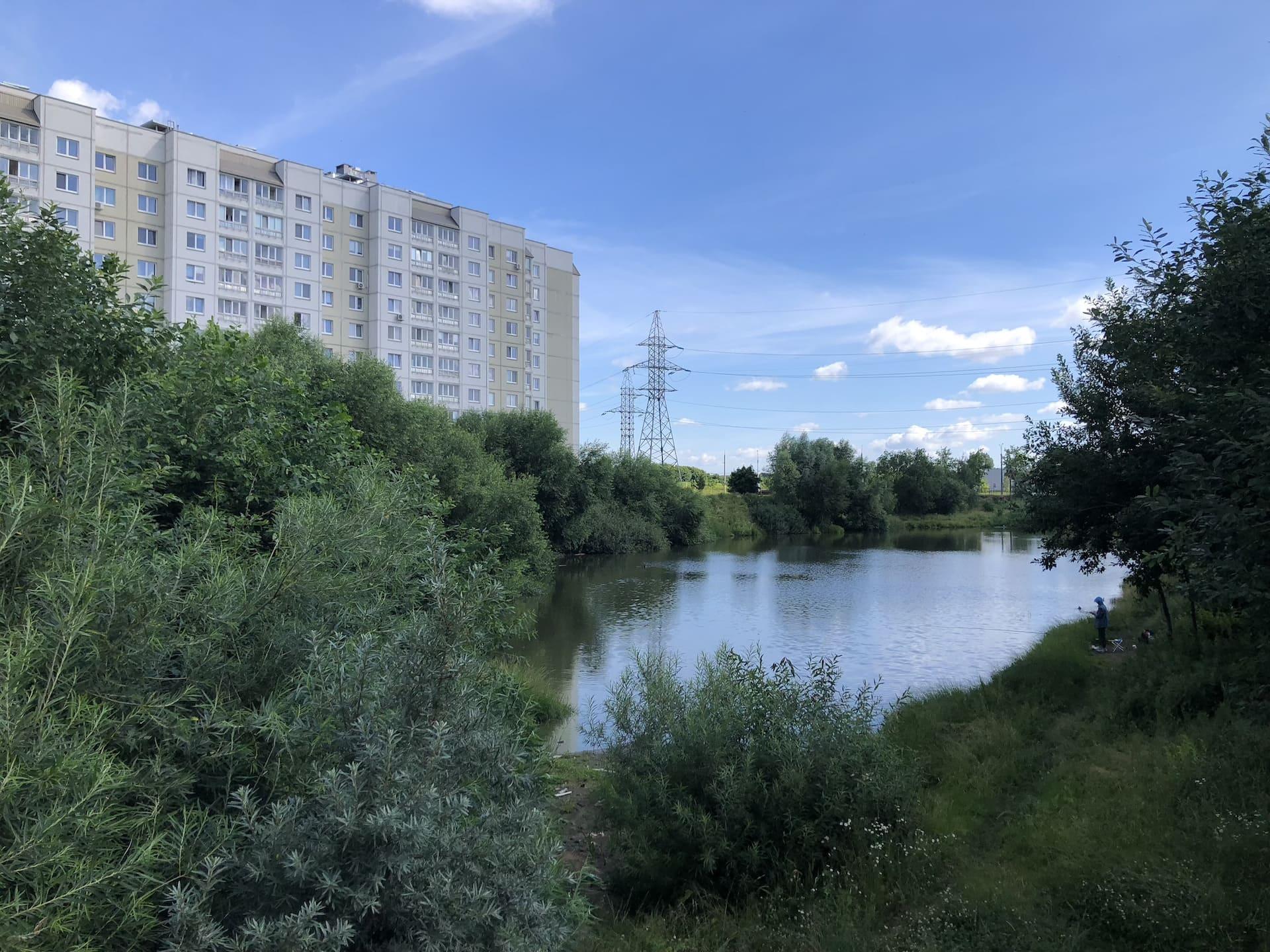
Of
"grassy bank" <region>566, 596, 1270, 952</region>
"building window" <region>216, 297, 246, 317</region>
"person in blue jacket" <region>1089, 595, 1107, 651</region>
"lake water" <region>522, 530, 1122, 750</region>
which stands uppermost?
"building window" <region>216, 297, 246, 317</region>

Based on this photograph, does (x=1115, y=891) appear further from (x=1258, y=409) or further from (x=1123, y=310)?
(x=1123, y=310)

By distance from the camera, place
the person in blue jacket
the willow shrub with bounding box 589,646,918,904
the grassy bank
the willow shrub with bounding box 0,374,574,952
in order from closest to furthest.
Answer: the willow shrub with bounding box 0,374,574,952, the grassy bank, the willow shrub with bounding box 589,646,918,904, the person in blue jacket

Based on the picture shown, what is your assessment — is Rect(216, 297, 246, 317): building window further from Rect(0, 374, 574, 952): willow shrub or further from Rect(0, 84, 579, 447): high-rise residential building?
Rect(0, 374, 574, 952): willow shrub

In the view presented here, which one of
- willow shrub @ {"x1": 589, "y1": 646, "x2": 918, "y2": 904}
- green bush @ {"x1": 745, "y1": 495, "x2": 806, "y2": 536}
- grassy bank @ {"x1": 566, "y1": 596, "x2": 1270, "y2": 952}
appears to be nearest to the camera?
grassy bank @ {"x1": 566, "y1": 596, "x2": 1270, "y2": 952}

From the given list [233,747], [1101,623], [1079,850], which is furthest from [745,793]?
[1101,623]

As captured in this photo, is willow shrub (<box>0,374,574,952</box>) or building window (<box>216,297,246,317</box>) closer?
willow shrub (<box>0,374,574,952</box>)

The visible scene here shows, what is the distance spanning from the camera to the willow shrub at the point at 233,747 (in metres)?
2.46

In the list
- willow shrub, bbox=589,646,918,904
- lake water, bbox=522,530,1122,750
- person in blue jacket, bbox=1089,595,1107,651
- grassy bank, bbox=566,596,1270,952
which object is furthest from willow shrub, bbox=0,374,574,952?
person in blue jacket, bbox=1089,595,1107,651

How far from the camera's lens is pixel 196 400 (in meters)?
6.73

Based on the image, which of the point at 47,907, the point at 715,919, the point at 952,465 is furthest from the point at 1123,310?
the point at 952,465

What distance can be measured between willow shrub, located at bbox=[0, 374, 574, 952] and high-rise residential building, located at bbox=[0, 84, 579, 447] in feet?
139

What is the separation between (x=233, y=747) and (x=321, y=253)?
62.9 m

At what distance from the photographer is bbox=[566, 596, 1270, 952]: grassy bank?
6.02 m

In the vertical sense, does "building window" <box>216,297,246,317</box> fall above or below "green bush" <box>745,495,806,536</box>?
above
